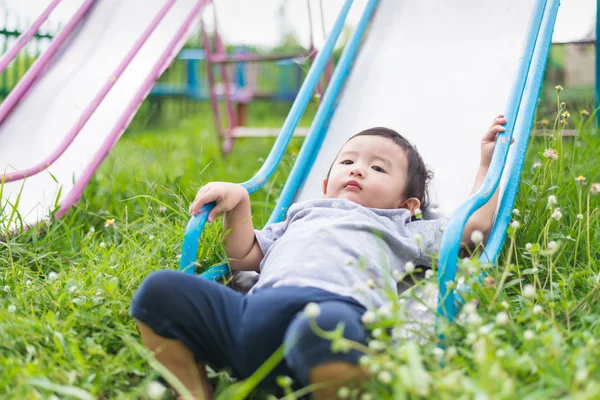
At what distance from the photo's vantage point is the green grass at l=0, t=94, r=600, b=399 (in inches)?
55.6

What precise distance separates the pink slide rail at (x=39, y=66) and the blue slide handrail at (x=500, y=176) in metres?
2.33

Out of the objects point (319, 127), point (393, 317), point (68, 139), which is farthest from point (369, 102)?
point (393, 317)

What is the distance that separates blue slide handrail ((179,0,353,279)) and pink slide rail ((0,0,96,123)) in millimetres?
1511

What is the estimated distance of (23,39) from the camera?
3396 millimetres

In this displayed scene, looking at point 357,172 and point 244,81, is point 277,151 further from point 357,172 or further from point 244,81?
point 244,81

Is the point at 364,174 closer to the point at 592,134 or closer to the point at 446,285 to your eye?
the point at 446,285

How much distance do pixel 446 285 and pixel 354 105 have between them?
136 cm

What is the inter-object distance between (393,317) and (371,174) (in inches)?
30.2

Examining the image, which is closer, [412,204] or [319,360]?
[319,360]

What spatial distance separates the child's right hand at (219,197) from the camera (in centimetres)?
204

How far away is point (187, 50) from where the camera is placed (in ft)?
30.0

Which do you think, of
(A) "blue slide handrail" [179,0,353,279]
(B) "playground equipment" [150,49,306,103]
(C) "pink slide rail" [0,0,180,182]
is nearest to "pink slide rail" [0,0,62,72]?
(C) "pink slide rail" [0,0,180,182]

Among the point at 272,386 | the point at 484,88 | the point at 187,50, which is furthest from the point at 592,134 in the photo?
the point at 187,50

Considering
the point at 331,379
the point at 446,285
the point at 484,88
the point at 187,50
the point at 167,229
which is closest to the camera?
the point at 331,379
